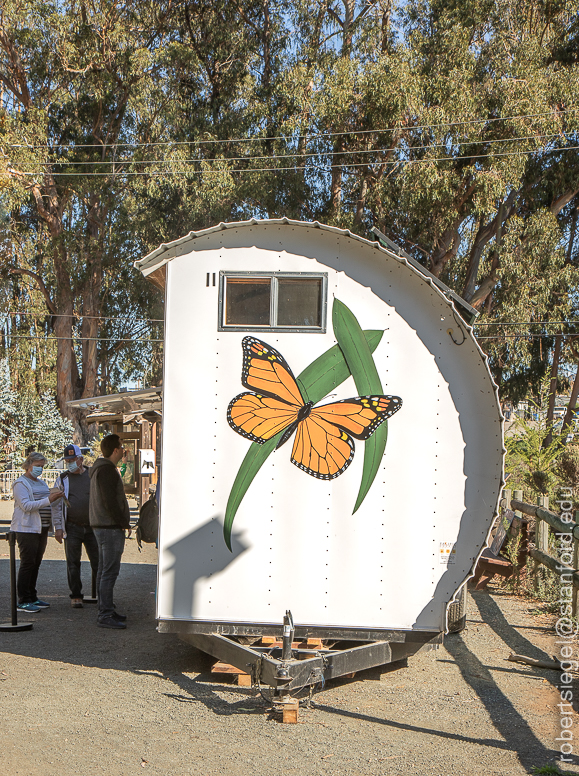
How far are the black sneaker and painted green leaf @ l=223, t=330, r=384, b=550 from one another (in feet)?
9.79

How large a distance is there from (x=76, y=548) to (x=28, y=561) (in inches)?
21.8

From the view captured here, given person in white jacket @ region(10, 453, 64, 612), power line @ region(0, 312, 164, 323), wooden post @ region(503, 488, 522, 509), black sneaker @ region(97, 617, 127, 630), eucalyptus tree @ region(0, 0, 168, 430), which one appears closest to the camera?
black sneaker @ region(97, 617, 127, 630)

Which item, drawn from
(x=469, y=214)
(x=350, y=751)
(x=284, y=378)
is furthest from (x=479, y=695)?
(x=469, y=214)

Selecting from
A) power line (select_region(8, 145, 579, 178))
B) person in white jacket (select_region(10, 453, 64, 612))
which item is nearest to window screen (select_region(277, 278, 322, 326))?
person in white jacket (select_region(10, 453, 64, 612))

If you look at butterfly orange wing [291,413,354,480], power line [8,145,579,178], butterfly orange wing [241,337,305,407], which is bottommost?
butterfly orange wing [291,413,354,480]

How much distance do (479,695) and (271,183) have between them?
860 inches

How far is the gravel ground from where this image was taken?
480 cm

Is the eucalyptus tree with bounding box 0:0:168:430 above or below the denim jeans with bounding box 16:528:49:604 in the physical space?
above

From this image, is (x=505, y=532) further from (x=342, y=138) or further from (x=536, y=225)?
(x=342, y=138)

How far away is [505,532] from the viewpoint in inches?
439

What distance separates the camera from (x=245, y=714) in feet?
18.8

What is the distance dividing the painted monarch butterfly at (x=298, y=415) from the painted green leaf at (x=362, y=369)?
8 centimetres

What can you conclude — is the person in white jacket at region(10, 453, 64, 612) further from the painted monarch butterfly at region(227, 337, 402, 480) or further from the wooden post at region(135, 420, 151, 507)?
the wooden post at region(135, 420, 151, 507)

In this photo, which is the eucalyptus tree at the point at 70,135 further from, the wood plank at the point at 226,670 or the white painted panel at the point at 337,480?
the wood plank at the point at 226,670
